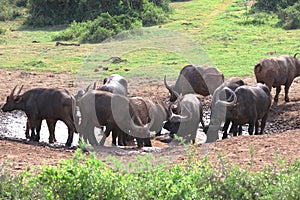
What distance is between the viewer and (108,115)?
39.3ft

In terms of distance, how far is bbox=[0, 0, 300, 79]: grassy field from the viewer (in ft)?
66.6

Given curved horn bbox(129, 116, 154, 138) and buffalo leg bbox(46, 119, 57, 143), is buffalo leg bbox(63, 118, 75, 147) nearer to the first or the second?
buffalo leg bbox(46, 119, 57, 143)

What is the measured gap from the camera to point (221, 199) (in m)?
6.87

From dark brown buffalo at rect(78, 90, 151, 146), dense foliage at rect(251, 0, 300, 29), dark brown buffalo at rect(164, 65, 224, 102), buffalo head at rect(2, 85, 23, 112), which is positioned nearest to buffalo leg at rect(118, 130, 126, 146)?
dark brown buffalo at rect(78, 90, 151, 146)

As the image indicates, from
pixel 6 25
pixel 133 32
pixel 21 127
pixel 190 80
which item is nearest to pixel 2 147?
pixel 21 127

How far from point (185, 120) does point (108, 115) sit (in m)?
1.50

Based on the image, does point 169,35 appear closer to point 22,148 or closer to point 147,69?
point 147,69

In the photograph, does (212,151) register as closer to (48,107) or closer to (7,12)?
(48,107)

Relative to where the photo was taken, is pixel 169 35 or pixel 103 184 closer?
pixel 103 184

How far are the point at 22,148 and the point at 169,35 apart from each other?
1484 centimetres

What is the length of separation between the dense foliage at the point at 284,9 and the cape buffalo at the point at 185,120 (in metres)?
13.6

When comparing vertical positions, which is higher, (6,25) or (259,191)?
(259,191)

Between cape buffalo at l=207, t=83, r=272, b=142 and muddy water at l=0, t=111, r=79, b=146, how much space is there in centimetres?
279

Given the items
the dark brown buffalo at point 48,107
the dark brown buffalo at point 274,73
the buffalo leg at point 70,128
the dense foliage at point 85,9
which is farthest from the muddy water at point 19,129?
the dense foliage at point 85,9
